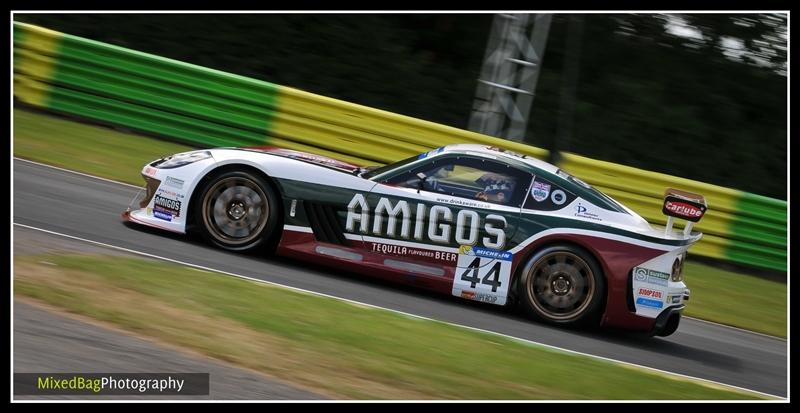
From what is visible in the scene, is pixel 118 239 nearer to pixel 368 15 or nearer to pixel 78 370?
pixel 78 370

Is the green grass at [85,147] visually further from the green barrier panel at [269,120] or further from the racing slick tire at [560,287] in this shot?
the racing slick tire at [560,287]

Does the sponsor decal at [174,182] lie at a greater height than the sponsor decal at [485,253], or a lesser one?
greater

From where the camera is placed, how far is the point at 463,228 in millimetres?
7766

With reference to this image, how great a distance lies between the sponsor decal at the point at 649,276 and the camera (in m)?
7.62

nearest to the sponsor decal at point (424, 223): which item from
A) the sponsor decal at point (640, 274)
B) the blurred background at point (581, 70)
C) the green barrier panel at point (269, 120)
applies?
the sponsor decal at point (640, 274)

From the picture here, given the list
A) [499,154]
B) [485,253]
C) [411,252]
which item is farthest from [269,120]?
[485,253]

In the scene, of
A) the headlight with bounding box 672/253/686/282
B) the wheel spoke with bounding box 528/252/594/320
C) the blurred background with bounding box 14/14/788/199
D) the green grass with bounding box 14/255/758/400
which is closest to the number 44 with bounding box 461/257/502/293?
the wheel spoke with bounding box 528/252/594/320

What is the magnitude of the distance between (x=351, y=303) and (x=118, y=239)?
2.19 m

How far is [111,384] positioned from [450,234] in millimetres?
3668

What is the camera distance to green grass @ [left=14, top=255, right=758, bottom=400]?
18.1ft

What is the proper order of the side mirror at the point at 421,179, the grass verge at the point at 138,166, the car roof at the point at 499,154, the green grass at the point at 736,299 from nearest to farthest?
the side mirror at the point at 421,179 → the car roof at the point at 499,154 → the green grass at the point at 736,299 → the grass verge at the point at 138,166

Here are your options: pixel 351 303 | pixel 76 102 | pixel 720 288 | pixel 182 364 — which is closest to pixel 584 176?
pixel 720 288

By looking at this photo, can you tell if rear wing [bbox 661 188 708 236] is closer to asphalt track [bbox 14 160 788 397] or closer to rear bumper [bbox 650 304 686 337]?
rear bumper [bbox 650 304 686 337]

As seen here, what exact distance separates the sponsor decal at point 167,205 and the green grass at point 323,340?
92 centimetres
